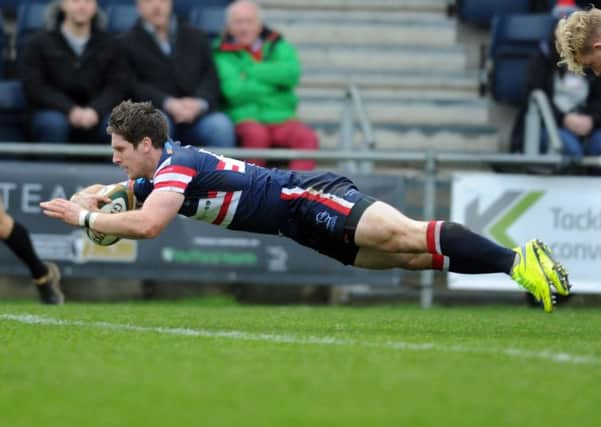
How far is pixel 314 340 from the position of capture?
287 inches

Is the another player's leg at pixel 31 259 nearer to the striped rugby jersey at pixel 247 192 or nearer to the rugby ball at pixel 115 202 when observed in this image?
the rugby ball at pixel 115 202

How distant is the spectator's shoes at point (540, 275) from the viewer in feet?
26.1

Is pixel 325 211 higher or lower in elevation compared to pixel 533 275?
higher

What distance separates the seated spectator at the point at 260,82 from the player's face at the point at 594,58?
16.9 ft

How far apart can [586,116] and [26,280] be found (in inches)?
204

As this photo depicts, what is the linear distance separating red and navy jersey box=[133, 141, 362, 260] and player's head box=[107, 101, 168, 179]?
81 millimetres

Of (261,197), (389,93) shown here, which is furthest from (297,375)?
(389,93)

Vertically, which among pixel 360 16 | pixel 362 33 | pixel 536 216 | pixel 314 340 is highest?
pixel 360 16

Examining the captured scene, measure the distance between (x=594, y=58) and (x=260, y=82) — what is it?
18.0 feet

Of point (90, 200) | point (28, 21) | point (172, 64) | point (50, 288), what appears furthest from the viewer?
point (28, 21)

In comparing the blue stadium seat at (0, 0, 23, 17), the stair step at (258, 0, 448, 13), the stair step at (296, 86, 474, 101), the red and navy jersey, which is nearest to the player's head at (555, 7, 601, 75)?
the red and navy jersey

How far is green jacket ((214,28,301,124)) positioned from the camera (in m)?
13.2

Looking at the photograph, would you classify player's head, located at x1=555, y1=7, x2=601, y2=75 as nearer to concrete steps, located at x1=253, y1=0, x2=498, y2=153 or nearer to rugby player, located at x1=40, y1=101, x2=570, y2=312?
rugby player, located at x1=40, y1=101, x2=570, y2=312

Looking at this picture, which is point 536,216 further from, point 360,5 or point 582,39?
point 360,5
